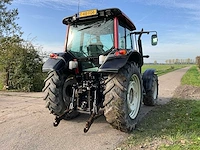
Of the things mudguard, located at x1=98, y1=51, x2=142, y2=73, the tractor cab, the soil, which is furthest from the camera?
the soil

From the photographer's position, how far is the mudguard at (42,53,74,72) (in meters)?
3.84

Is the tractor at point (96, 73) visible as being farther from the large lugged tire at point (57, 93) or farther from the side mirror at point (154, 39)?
the side mirror at point (154, 39)

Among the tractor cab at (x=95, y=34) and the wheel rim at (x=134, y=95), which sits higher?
the tractor cab at (x=95, y=34)

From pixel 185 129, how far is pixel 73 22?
323 cm

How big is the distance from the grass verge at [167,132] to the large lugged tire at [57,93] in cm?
152

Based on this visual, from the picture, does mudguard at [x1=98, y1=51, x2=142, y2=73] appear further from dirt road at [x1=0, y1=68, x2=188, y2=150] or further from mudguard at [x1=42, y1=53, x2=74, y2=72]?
dirt road at [x1=0, y1=68, x2=188, y2=150]

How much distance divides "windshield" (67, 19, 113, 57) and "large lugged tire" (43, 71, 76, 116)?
687mm

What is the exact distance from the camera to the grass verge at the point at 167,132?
3.06 metres

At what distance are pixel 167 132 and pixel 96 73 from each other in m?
1.77

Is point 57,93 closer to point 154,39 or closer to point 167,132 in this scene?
point 167,132

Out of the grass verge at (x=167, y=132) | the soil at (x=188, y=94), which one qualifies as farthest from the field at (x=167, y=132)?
the soil at (x=188, y=94)

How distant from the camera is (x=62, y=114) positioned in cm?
378

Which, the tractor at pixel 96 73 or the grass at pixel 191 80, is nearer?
the tractor at pixel 96 73

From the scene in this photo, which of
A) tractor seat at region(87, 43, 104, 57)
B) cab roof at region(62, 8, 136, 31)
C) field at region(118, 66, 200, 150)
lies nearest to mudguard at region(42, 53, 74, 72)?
tractor seat at region(87, 43, 104, 57)
